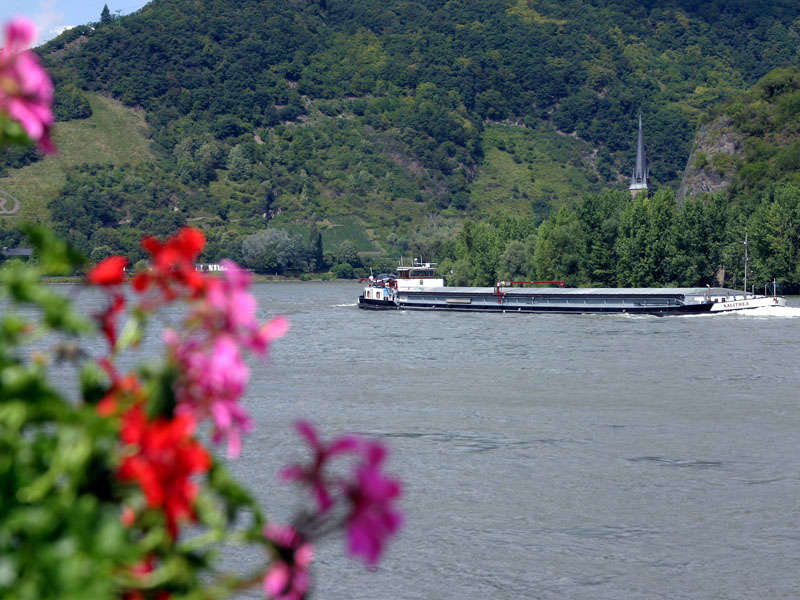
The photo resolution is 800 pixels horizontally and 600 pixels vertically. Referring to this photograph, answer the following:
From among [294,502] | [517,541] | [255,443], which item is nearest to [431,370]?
[255,443]

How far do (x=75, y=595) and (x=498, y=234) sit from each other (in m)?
144

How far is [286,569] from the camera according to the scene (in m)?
3.79

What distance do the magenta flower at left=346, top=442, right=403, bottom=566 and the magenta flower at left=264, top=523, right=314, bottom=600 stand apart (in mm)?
395

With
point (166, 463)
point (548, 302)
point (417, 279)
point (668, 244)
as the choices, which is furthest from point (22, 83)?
point (668, 244)

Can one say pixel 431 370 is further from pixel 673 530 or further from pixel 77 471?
pixel 77 471

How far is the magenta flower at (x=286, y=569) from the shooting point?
376cm

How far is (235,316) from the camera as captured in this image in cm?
370

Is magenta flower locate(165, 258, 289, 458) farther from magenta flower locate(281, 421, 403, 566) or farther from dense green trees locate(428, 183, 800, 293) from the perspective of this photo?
dense green trees locate(428, 183, 800, 293)

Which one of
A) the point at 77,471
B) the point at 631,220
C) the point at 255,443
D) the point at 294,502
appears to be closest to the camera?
the point at 77,471

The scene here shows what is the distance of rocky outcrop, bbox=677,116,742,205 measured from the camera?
160 meters

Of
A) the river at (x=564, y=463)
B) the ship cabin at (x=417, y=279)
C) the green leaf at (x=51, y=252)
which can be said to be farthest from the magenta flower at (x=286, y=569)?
the ship cabin at (x=417, y=279)

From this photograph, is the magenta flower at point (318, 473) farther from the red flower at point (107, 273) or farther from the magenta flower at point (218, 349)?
the red flower at point (107, 273)

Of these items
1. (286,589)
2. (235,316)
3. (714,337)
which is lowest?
(714,337)

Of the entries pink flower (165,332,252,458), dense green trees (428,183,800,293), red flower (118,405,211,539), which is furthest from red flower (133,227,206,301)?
dense green trees (428,183,800,293)
